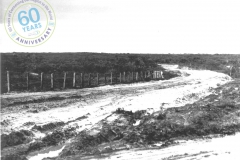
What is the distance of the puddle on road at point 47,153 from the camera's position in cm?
786

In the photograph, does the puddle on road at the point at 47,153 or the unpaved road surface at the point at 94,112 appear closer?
the puddle on road at the point at 47,153

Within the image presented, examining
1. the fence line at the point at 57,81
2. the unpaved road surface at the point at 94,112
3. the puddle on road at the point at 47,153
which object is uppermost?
the fence line at the point at 57,81

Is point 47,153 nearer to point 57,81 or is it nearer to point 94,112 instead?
point 94,112

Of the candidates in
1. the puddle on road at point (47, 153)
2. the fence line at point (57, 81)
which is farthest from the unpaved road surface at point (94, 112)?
the fence line at point (57, 81)

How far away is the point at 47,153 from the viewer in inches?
322

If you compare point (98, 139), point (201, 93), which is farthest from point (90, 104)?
point (201, 93)

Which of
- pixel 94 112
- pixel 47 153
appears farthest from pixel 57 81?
pixel 47 153

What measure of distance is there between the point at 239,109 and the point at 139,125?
254 inches

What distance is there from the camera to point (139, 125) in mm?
11000

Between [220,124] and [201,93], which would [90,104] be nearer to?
[220,124]

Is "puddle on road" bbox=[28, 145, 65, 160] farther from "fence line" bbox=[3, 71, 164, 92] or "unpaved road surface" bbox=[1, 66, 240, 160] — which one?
"fence line" bbox=[3, 71, 164, 92]

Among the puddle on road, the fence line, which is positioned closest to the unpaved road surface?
the puddle on road

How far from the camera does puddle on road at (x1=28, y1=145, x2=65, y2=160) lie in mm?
7855

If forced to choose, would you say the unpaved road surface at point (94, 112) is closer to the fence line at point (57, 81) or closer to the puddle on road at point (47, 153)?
the puddle on road at point (47, 153)
